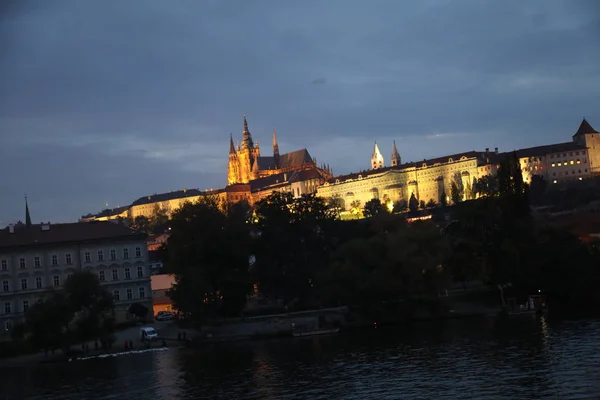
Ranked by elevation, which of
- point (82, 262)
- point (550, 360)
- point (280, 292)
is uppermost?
point (82, 262)

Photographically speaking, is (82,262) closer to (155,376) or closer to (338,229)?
(338,229)

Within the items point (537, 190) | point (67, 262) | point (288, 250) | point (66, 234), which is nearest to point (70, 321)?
point (67, 262)

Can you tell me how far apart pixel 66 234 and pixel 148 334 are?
1734 cm

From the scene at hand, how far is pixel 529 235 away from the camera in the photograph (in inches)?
2682

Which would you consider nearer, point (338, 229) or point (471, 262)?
point (471, 262)

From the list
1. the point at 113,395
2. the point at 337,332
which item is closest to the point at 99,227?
the point at 337,332

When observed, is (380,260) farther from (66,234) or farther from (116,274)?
(66,234)

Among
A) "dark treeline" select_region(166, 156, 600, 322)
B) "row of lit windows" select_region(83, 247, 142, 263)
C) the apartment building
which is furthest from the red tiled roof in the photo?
"dark treeline" select_region(166, 156, 600, 322)

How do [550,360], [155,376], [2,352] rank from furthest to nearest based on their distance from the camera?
[2,352] < [155,376] < [550,360]

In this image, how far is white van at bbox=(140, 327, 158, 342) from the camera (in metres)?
60.6

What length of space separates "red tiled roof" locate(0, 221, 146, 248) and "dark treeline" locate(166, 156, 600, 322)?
8.13m

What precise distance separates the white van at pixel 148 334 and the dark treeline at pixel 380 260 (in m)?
2.66

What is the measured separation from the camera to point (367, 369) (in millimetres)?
39906

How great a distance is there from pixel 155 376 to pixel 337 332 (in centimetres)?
1903
